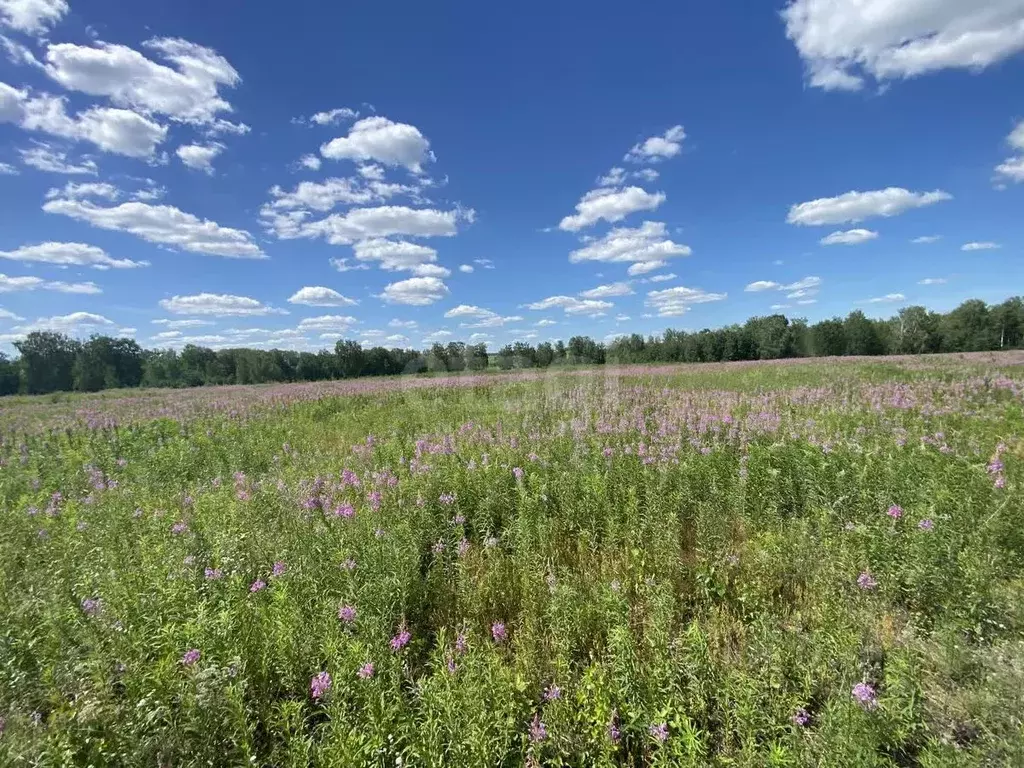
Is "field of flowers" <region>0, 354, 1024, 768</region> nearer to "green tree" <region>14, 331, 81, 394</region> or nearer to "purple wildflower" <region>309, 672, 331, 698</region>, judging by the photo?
"purple wildflower" <region>309, 672, 331, 698</region>

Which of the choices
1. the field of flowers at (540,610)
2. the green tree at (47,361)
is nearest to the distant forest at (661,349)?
the green tree at (47,361)

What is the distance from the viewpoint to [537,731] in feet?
7.86

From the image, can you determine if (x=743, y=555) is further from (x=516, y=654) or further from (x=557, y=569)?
(x=516, y=654)

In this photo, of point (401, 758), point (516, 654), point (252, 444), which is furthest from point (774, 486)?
point (252, 444)

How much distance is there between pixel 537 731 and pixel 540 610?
1.15m

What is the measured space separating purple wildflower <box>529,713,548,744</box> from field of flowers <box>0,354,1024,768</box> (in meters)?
0.02

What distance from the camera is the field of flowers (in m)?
2.35

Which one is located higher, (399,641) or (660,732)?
(399,641)

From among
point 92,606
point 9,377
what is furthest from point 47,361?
point 92,606

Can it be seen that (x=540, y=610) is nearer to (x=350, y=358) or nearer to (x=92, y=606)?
(x=92, y=606)

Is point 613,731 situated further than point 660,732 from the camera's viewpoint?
Yes

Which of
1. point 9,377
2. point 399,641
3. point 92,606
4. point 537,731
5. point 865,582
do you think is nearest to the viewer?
point 537,731

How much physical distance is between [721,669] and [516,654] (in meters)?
1.36

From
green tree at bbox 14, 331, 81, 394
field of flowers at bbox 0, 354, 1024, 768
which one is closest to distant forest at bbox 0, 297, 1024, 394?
green tree at bbox 14, 331, 81, 394
